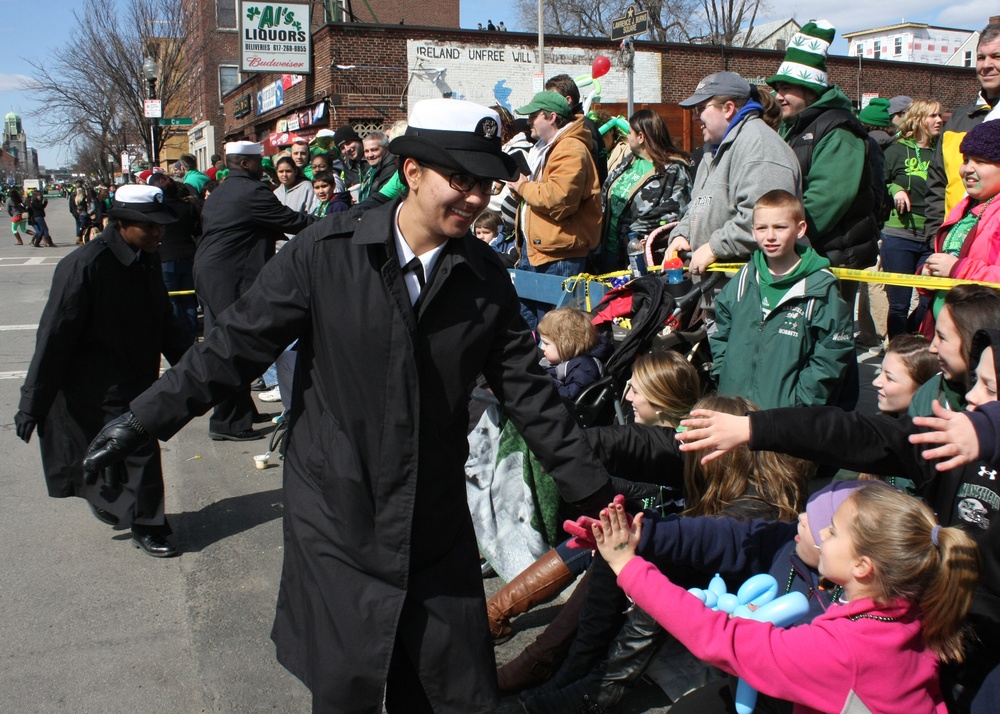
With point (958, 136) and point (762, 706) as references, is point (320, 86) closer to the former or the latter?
point (958, 136)

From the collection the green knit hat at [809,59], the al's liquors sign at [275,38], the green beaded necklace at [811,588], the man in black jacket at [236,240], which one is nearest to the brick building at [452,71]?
the al's liquors sign at [275,38]

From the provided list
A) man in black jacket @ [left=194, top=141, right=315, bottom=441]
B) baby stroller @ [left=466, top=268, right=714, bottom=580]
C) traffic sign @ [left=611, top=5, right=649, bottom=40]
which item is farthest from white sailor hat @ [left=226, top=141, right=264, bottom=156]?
traffic sign @ [left=611, top=5, right=649, bottom=40]

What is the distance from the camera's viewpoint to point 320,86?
80.0 feet

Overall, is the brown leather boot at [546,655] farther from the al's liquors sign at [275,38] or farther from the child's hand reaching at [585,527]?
the al's liquors sign at [275,38]

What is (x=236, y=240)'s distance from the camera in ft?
22.6

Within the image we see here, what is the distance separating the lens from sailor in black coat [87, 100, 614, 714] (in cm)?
246

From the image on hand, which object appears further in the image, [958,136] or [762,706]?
[958,136]

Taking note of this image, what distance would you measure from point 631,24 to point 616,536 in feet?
38.4

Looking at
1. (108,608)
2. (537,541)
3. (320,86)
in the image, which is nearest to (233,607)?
(108,608)

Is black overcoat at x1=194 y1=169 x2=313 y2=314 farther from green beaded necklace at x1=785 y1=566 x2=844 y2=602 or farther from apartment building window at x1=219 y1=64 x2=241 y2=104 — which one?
apartment building window at x1=219 y1=64 x2=241 y2=104

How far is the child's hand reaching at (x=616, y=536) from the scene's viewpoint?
8.27 feet

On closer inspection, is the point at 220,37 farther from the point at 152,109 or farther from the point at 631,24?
the point at 631,24

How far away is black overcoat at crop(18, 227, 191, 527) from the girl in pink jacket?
353 cm

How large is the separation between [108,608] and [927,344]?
393cm
